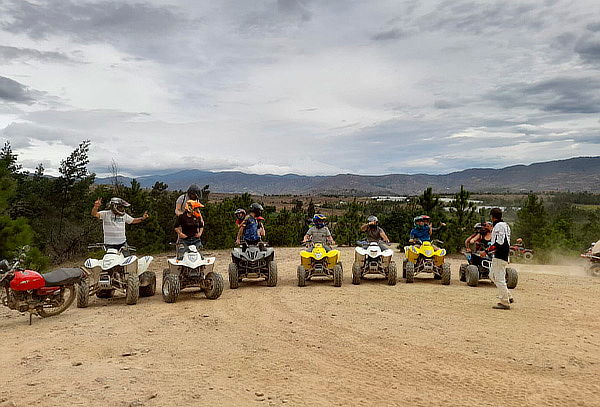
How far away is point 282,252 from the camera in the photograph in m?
22.8

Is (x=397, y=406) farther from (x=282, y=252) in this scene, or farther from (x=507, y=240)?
(x=282, y=252)

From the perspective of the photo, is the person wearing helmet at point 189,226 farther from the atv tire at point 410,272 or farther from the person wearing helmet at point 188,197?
the atv tire at point 410,272

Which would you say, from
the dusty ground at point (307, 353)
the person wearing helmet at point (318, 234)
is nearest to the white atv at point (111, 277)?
the dusty ground at point (307, 353)

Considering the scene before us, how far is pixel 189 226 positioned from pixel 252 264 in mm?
1970

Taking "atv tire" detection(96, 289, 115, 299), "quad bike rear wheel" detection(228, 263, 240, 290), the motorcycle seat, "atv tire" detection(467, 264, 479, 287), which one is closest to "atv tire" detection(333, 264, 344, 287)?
"quad bike rear wheel" detection(228, 263, 240, 290)

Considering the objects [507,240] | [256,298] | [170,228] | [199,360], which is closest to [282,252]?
[170,228]

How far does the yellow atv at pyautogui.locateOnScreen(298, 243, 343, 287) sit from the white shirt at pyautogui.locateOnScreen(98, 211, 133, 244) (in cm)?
422

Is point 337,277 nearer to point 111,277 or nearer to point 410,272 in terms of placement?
point 410,272

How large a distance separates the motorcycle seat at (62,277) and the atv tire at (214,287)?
2.45 m

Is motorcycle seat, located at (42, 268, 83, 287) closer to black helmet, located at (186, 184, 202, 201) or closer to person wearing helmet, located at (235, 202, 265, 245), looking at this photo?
black helmet, located at (186, 184, 202, 201)

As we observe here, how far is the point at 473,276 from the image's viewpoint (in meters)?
12.3

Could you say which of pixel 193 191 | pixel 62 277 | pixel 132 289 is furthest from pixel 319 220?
pixel 62 277

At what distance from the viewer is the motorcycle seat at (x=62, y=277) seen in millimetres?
8602

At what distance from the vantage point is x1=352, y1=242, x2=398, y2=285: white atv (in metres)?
12.2
